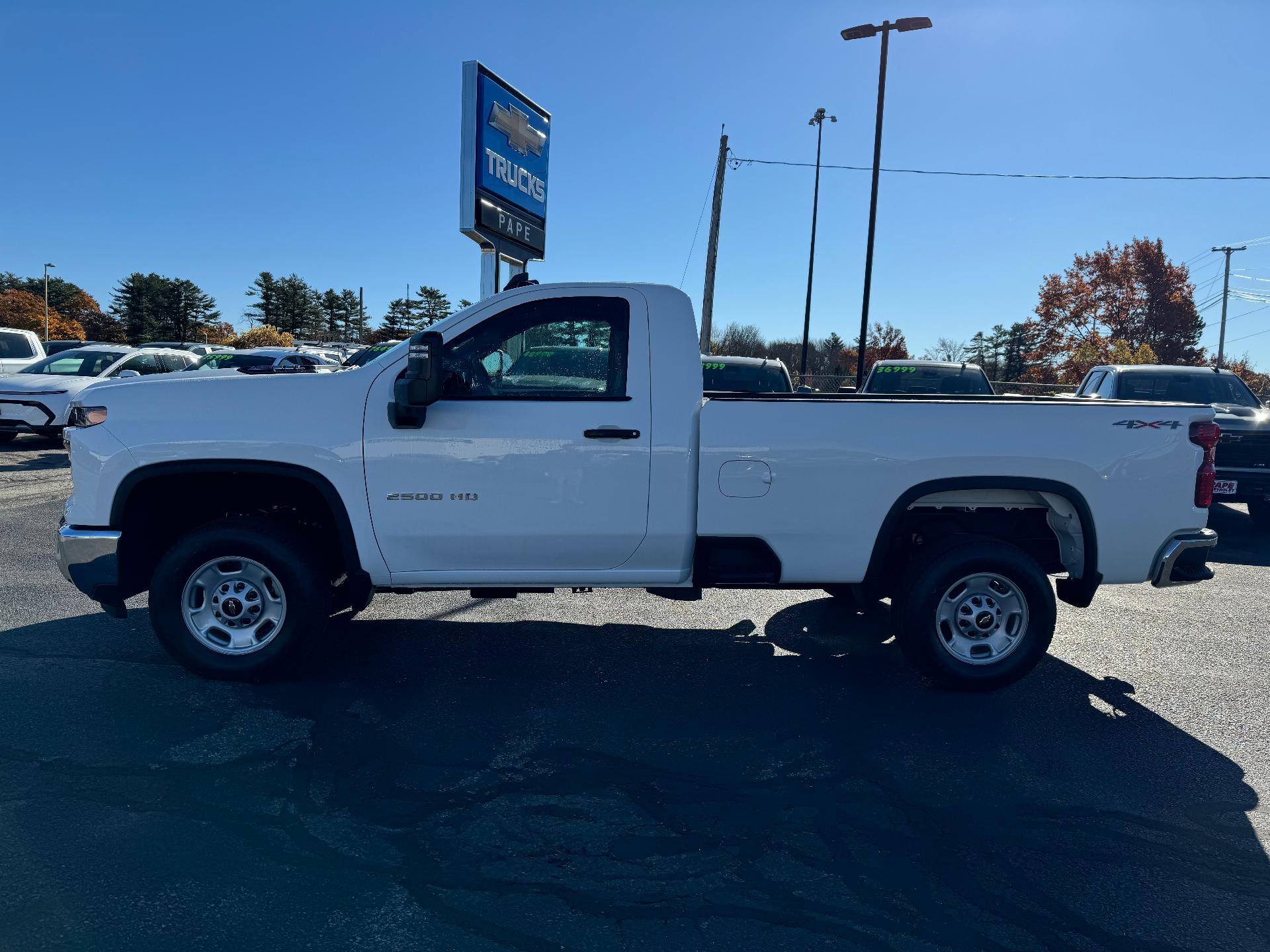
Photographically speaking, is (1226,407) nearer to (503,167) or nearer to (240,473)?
(503,167)

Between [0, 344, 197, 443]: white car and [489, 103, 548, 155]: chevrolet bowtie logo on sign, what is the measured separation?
21.6 ft

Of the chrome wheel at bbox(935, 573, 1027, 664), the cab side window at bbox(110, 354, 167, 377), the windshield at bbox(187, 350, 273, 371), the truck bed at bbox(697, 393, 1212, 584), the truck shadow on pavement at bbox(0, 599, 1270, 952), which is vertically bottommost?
the truck shadow on pavement at bbox(0, 599, 1270, 952)

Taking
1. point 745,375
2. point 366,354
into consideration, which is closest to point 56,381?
point 366,354

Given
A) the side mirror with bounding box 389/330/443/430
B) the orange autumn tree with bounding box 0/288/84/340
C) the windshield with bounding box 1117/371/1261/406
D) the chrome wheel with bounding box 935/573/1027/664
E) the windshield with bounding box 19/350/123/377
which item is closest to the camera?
the side mirror with bounding box 389/330/443/430

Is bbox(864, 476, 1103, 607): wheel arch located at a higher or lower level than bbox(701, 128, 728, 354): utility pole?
lower

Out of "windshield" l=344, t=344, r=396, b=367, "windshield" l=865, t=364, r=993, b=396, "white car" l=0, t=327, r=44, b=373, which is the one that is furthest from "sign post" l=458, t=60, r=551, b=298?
"white car" l=0, t=327, r=44, b=373

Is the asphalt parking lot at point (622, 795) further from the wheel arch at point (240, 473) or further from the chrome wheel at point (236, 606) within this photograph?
the wheel arch at point (240, 473)

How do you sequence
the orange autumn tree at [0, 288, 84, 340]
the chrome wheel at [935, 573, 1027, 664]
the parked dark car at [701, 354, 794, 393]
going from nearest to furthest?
the chrome wheel at [935, 573, 1027, 664] < the parked dark car at [701, 354, 794, 393] < the orange autumn tree at [0, 288, 84, 340]

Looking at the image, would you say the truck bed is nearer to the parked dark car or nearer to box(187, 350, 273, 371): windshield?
the parked dark car

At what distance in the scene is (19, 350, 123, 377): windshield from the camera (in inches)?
629

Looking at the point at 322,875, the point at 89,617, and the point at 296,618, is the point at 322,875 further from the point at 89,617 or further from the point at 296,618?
the point at 89,617

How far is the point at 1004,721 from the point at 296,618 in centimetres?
367

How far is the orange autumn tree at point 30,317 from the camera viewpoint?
69.3m

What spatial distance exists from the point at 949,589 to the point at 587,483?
81.4 inches
